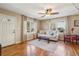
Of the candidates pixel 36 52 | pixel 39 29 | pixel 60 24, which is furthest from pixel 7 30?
pixel 60 24

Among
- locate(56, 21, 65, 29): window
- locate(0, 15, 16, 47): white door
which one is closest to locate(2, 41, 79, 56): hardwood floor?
locate(0, 15, 16, 47): white door

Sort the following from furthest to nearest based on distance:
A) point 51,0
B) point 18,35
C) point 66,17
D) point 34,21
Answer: point 34,21
point 66,17
point 18,35
point 51,0

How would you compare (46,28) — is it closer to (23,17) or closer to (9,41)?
(23,17)

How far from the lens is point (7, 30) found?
4.29 meters

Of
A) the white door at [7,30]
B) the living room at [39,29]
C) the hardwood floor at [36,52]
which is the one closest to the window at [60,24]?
the living room at [39,29]

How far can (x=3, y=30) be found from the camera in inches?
159

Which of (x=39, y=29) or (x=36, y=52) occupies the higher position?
(x=39, y=29)

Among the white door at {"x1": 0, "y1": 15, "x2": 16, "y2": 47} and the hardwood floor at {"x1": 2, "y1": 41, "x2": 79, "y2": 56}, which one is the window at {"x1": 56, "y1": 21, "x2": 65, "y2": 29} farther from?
the white door at {"x1": 0, "y1": 15, "x2": 16, "y2": 47}

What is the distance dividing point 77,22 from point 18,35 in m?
3.94

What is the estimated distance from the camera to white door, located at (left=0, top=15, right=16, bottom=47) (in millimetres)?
4006

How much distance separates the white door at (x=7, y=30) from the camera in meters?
4.01

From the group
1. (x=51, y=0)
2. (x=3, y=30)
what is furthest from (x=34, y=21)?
(x=51, y=0)

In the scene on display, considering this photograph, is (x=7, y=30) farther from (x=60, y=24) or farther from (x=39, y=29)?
(x=60, y=24)

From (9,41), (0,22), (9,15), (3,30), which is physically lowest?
(9,41)
